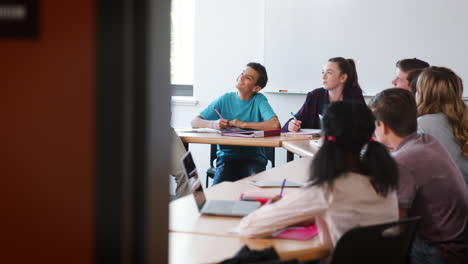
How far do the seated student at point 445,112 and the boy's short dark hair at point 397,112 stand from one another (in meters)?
0.68

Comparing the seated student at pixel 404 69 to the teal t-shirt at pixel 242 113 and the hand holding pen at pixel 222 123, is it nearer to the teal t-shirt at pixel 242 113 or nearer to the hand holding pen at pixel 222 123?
the teal t-shirt at pixel 242 113

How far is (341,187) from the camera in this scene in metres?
1.73

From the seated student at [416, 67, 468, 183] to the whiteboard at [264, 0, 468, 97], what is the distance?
1.99 meters

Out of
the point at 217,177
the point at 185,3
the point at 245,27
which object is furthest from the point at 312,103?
the point at 185,3

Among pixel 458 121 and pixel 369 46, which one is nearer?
pixel 458 121

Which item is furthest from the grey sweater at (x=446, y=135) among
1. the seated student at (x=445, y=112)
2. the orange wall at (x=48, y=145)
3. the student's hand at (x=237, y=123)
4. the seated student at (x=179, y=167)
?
the orange wall at (x=48, y=145)

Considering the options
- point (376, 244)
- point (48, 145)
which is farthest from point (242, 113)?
point (48, 145)

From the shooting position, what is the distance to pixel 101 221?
3.01ft

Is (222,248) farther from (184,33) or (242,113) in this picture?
(184,33)

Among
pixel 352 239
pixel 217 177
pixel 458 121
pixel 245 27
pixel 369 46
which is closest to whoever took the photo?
pixel 352 239

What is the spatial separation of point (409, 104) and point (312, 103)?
215 centimetres

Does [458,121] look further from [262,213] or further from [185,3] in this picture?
[185,3]

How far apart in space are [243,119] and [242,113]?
0.05 metres

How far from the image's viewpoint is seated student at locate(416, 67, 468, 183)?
9.36ft
